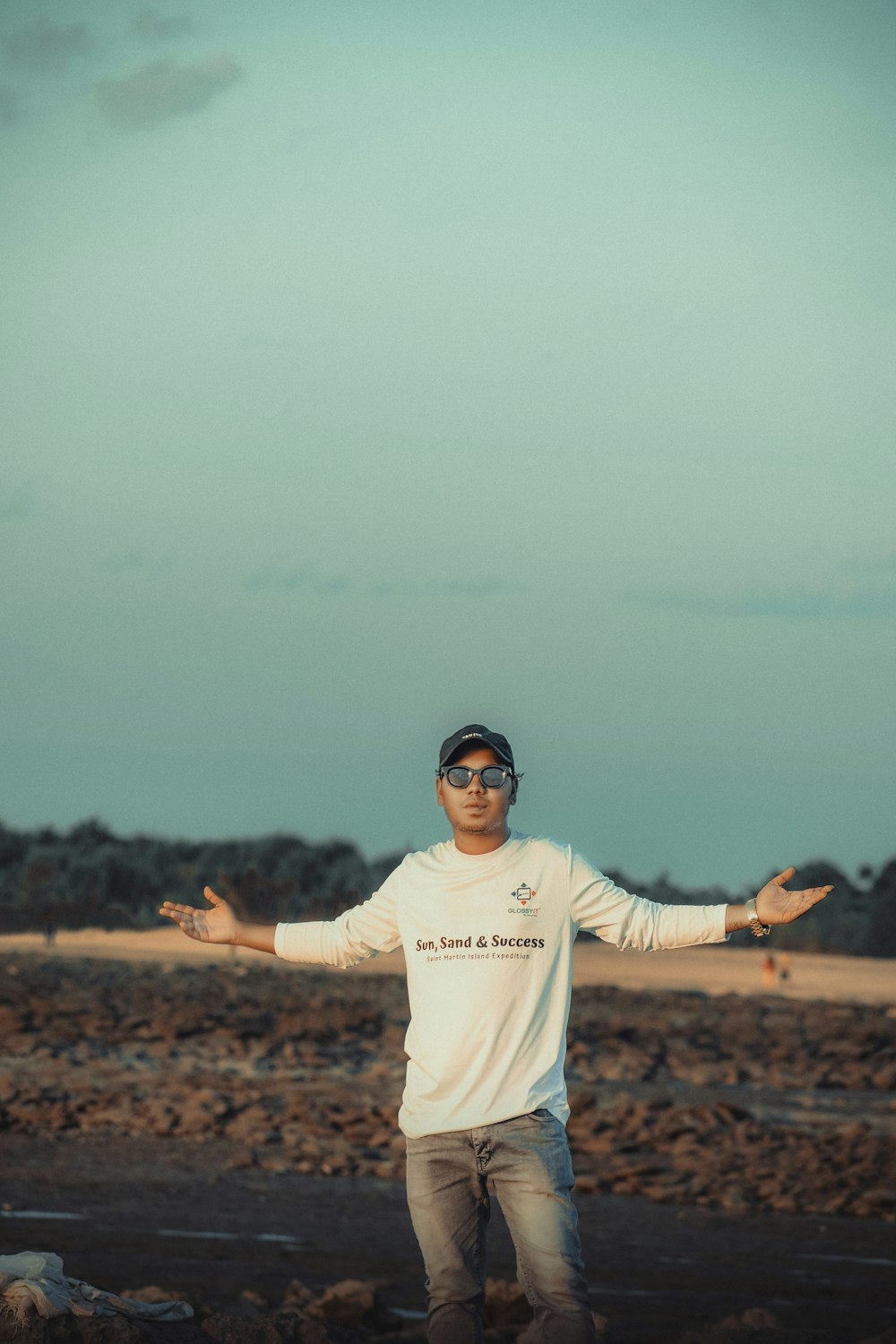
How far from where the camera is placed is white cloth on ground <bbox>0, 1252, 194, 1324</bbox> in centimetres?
593

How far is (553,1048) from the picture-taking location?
192 inches

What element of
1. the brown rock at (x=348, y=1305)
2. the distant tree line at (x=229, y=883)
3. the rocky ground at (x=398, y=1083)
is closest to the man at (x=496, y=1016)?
the brown rock at (x=348, y=1305)

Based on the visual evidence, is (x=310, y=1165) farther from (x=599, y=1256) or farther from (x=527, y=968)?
(x=527, y=968)

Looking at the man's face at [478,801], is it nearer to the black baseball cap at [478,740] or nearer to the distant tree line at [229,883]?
the black baseball cap at [478,740]

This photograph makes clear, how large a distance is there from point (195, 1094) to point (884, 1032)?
12.5 meters

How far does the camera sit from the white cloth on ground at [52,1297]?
5934mm

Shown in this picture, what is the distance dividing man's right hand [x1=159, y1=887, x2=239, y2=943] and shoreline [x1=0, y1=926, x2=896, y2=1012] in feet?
90.9

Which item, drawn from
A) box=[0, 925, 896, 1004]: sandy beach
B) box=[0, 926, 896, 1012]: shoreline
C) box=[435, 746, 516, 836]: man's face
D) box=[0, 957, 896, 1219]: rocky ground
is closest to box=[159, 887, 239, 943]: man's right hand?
box=[435, 746, 516, 836]: man's face

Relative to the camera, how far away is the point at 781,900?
4965mm

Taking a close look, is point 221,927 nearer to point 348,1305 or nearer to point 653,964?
point 348,1305

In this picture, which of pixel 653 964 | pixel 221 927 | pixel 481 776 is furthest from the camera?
pixel 653 964

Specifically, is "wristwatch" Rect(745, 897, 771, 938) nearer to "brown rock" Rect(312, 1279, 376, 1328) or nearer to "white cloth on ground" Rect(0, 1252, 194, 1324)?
"white cloth on ground" Rect(0, 1252, 194, 1324)

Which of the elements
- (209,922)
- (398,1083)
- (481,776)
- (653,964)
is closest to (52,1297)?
(209,922)

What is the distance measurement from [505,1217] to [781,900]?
3.76 ft
